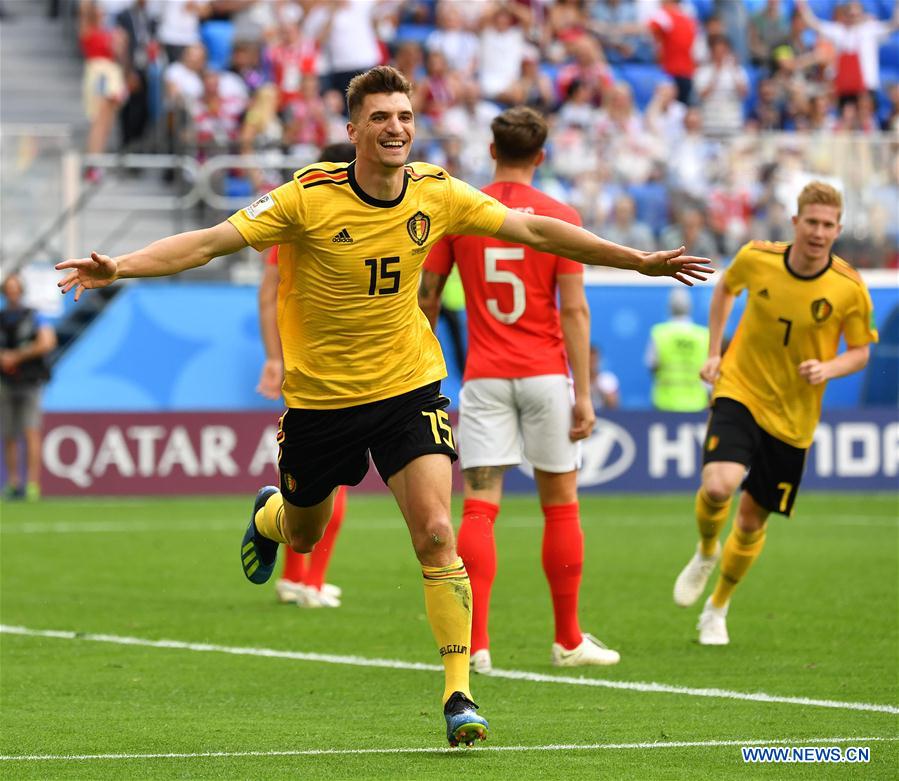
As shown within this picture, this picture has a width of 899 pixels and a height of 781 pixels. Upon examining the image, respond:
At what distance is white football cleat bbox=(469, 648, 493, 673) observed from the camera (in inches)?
336

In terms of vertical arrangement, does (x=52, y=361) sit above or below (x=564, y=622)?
below

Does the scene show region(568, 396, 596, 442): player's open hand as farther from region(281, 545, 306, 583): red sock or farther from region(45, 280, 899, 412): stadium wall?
region(45, 280, 899, 412): stadium wall

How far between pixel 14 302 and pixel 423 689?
40.6 feet

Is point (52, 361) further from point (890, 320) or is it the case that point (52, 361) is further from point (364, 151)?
point (364, 151)

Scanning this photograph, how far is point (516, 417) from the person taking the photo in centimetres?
885

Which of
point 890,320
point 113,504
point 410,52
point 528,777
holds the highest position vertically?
point 410,52

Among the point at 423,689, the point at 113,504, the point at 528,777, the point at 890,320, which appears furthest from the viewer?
the point at 890,320

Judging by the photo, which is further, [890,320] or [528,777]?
[890,320]

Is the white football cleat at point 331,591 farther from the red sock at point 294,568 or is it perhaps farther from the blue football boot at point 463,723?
the blue football boot at point 463,723

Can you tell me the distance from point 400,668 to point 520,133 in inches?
107

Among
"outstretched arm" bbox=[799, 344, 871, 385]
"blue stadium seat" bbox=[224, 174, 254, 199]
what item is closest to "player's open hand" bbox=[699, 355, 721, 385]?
"outstretched arm" bbox=[799, 344, 871, 385]

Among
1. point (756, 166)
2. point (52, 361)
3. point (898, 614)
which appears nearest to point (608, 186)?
point (756, 166)

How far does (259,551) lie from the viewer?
8141 millimetres

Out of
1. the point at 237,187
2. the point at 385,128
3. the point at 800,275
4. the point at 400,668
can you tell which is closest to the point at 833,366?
the point at 800,275
